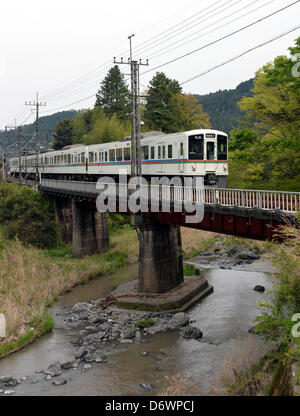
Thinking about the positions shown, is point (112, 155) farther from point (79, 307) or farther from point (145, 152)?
point (79, 307)

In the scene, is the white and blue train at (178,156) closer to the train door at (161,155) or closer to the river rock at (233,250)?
the train door at (161,155)

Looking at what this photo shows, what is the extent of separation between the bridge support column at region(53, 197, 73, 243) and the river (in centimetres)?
2085

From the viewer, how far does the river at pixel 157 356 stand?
1509 cm

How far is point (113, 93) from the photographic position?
90250 millimetres

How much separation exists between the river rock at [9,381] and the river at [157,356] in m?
0.27


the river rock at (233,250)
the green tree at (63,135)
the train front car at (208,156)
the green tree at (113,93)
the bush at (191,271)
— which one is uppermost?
the green tree at (113,93)

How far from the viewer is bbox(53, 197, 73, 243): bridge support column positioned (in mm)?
45594

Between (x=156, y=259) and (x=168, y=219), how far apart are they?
3.67 m

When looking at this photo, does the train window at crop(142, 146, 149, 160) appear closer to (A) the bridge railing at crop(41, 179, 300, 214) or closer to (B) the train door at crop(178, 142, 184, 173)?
(A) the bridge railing at crop(41, 179, 300, 214)

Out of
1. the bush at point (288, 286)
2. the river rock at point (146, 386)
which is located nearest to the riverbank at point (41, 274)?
the river rock at point (146, 386)

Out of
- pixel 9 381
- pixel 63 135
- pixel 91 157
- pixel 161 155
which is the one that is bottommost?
pixel 9 381

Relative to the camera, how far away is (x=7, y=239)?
3878 cm

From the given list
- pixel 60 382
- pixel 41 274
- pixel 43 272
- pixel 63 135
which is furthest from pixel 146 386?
pixel 63 135
